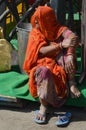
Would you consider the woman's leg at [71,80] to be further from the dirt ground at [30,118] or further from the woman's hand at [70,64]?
the dirt ground at [30,118]

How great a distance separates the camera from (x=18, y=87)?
4461 mm

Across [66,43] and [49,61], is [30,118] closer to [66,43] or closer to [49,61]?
[49,61]

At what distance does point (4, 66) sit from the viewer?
4.89 meters

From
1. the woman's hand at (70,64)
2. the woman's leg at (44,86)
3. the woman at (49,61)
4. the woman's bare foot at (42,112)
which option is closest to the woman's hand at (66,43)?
the woman at (49,61)

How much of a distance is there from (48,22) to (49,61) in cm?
40

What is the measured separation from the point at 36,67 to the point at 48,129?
0.64 metres

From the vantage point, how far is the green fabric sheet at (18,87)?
420 cm

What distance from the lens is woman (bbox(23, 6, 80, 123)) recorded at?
4031 millimetres

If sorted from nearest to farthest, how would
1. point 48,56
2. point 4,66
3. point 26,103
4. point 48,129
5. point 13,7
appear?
1. point 48,129
2. point 48,56
3. point 26,103
4. point 4,66
5. point 13,7

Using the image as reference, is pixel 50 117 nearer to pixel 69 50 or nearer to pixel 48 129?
pixel 48 129

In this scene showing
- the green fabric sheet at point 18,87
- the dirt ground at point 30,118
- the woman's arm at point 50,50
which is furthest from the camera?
the green fabric sheet at point 18,87

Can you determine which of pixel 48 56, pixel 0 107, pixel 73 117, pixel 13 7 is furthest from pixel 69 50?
pixel 13 7

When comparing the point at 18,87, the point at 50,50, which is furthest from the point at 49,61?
the point at 18,87

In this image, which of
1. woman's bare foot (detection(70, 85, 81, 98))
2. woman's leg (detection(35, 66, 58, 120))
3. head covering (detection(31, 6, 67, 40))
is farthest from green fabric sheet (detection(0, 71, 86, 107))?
head covering (detection(31, 6, 67, 40))
